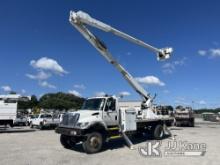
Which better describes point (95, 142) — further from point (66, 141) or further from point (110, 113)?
point (66, 141)

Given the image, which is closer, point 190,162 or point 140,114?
point 190,162

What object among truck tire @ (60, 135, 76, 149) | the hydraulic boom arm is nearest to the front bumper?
truck tire @ (60, 135, 76, 149)

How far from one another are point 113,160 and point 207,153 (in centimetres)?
446

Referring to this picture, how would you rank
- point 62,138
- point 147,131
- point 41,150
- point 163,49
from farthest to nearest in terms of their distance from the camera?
point 163,49 → point 147,131 → point 62,138 → point 41,150

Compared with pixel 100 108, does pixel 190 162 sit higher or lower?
lower

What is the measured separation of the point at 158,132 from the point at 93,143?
6.45 meters

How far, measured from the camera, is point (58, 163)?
1023cm

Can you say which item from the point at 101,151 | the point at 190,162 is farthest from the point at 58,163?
the point at 190,162

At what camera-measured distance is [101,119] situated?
13.2m

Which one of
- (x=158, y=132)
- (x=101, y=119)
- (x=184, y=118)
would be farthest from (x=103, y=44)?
(x=184, y=118)

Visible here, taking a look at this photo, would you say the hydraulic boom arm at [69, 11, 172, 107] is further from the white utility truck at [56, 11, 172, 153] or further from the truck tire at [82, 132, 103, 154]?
the truck tire at [82, 132, 103, 154]

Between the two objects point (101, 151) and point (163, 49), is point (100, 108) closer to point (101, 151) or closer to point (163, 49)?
point (101, 151)

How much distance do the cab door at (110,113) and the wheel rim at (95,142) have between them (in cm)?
120

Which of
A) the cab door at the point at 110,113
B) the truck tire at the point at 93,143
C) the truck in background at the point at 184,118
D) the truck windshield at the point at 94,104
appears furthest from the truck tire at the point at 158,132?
the truck in background at the point at 184,118
